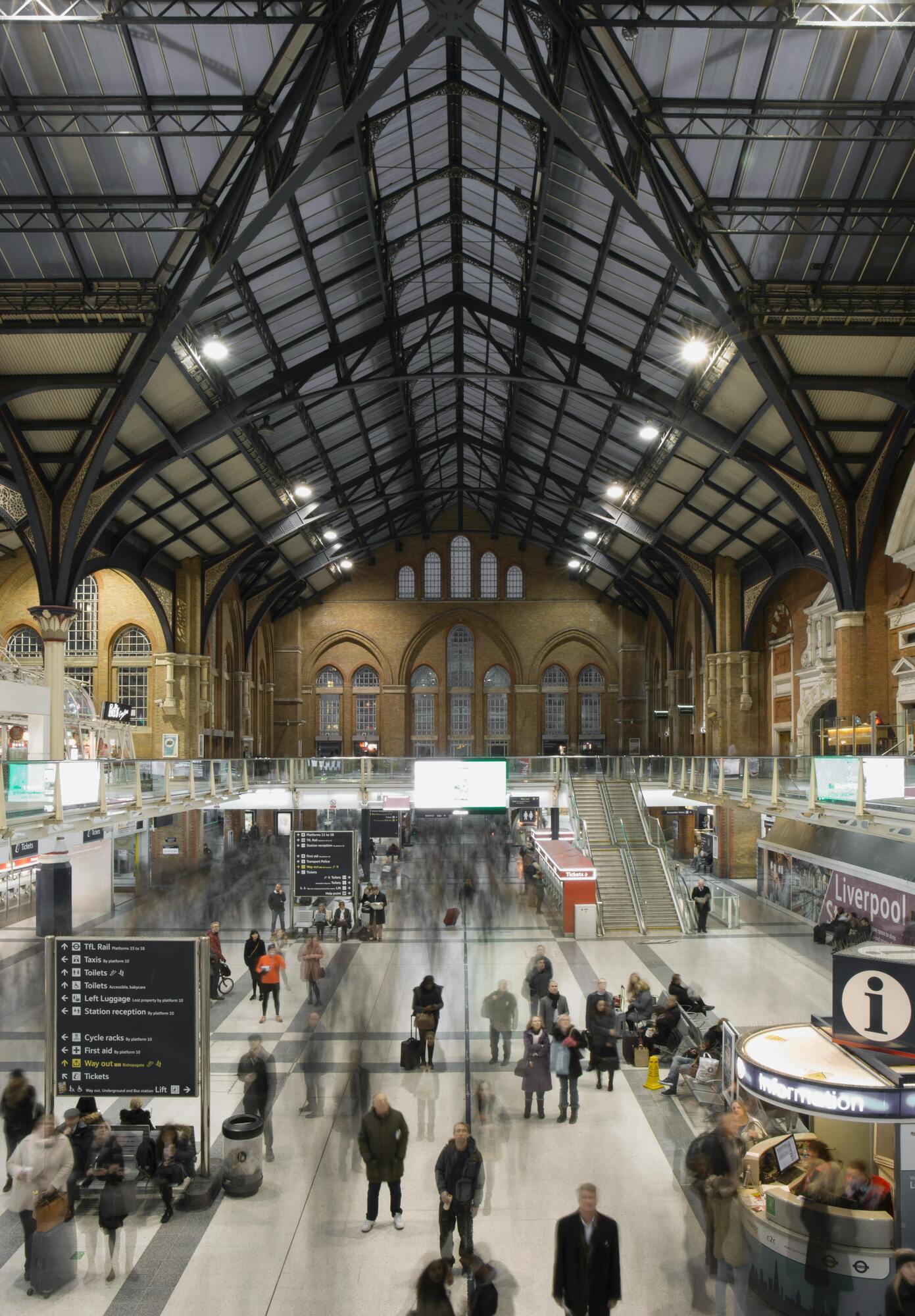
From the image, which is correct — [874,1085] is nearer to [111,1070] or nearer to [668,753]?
[111,1070]

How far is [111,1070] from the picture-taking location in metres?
9.51

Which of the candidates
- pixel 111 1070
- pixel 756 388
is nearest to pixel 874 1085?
pixel 111 1070

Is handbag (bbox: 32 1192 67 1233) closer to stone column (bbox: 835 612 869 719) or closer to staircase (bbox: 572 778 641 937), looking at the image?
staircase (bbox: 572 778 641 937)

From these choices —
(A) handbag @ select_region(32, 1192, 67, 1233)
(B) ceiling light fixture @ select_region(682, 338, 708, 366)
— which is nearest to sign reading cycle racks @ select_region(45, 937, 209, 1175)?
(A) handbag @ select_region(32, 1192, 67, 1233)

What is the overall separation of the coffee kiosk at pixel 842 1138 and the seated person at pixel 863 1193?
73 mm

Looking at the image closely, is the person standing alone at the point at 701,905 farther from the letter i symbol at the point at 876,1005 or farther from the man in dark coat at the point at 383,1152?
the man in dark coat at the point at 383,1152

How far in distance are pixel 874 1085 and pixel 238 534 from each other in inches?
1280

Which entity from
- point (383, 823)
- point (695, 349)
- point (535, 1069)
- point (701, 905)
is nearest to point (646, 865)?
point (701, 905)

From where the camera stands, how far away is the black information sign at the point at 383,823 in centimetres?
3450

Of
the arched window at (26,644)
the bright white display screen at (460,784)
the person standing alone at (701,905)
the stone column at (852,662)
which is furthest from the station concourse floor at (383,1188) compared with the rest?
→ the arched window at (26,644)

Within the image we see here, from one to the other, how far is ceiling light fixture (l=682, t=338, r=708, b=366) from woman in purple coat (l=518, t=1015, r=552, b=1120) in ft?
53.1

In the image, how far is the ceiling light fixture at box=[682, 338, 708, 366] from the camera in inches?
882

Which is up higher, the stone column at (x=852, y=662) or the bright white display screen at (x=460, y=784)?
the stone column at (x=852, y=662)

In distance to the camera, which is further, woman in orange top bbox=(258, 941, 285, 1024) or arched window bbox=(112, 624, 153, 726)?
arched window bbox=(112, 624, 153, 726)
